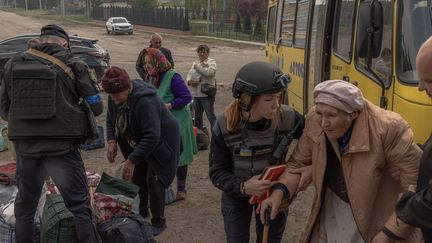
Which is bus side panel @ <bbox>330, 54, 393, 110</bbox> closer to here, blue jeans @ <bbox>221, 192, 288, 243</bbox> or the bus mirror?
the bus mirror

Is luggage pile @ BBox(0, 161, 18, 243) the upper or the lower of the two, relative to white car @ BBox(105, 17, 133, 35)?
lower

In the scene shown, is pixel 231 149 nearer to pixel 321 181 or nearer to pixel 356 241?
pixel 321 181

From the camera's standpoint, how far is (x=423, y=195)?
1.69 metres

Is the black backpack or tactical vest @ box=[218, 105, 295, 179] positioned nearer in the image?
tactical vest @ box=[218, 105, 295, 179]

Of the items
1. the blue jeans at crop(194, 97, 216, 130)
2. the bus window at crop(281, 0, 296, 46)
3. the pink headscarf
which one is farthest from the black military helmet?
the bus window at crop(281, 0, 296, 46)

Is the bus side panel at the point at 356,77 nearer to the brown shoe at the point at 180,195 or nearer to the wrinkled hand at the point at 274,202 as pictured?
the wrinkled hand at the point at 274,202

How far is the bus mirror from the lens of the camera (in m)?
3.66

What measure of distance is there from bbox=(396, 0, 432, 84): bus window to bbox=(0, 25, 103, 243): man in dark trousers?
2.28m

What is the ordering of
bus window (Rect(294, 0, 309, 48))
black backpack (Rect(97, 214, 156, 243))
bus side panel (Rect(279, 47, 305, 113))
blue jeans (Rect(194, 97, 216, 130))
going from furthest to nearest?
blue jeans (Rect(194, 97, 216, 130)) < bus window (Rect(294, 0, 309, 48)) < bus side panel (Rect(279, 47, 305, 113)) < black backpack (Rect(97, 214, 156, 243))

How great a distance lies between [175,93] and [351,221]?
2813 millimetres

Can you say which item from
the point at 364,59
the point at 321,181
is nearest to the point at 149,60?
the point at 364,59

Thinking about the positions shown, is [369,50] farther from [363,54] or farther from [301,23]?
[301,23]

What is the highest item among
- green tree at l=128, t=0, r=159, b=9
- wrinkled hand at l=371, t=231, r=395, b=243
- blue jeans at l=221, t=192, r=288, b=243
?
green tree at l=128, t=0, r=159, b=9

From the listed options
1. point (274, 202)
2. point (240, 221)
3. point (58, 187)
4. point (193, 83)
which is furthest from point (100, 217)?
point (193, 83)
